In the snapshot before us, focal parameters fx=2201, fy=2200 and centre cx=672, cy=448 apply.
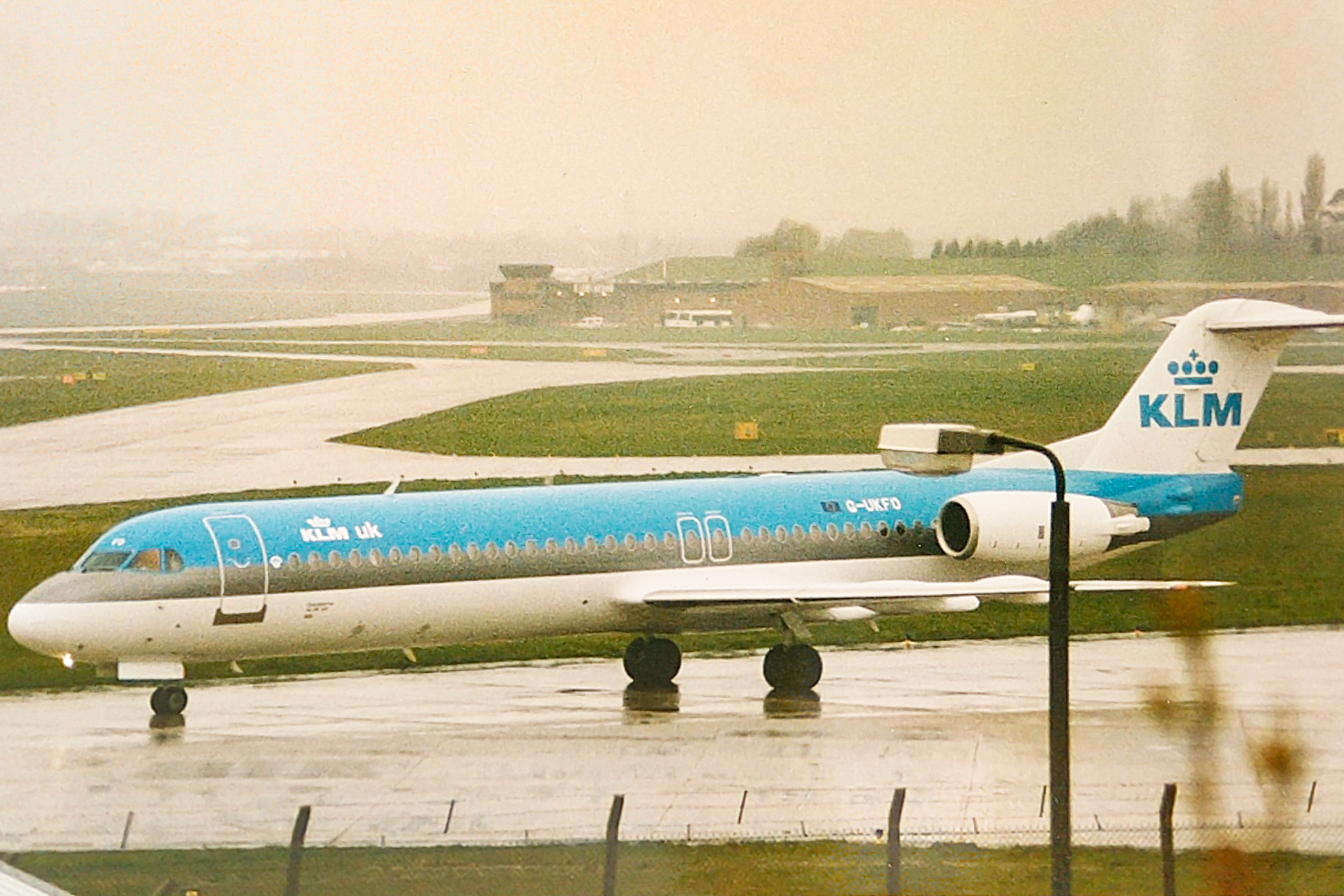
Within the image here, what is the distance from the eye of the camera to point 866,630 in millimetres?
18562

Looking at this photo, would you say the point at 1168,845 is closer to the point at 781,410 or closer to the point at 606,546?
the point at 606,546

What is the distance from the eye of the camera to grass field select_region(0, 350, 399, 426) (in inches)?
711

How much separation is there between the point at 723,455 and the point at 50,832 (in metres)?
6.96

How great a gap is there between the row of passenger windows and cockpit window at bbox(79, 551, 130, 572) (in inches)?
43.5

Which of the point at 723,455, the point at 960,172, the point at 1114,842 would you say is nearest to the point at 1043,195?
the point at 960,172

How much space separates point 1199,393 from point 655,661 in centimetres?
467

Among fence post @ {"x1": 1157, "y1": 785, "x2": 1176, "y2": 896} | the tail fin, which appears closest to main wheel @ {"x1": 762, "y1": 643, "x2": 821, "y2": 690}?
the tail fin

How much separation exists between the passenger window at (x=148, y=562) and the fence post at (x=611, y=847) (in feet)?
12.9

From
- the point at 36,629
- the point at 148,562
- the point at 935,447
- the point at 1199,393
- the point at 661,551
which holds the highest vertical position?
the point at 935,447

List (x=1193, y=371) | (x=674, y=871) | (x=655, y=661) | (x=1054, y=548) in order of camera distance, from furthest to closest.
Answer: (x=655, y=661)
(x=1193, y=371)
(x=674, y=871)
(x=1054, y=548)

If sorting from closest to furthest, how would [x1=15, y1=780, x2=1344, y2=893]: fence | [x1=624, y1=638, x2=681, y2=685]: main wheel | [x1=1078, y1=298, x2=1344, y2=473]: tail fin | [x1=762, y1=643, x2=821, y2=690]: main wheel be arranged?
[x1=15, y1=780, x2=1344, y2=893]: fence < [x1=1078, y1=298, x2=1344, y2=473]: tail fin < [x1=762, y1=643, x2=821, y2=690]: main wheel < [x1=624, y1=638, x2=681, y2=685]: main wheel

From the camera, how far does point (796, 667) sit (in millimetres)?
16719

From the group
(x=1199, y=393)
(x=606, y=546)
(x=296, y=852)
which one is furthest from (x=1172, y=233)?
(x=296, y=852)

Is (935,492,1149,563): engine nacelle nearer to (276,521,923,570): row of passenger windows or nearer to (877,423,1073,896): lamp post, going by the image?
(276,521,923,570): row of passenger windows
